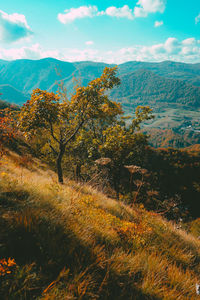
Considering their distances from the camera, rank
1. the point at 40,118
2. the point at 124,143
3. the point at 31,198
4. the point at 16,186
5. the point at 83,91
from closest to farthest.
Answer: the point at 31,198, the point at 16,186, the point at 40,118, the point at 83,91, the point at 124,143

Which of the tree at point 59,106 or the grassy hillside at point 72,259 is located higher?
the tree at point 59,106

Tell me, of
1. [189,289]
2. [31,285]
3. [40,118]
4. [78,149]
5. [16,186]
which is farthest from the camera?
[78,149]

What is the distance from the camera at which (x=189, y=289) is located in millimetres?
2791

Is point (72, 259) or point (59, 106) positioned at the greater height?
point (59, 106)

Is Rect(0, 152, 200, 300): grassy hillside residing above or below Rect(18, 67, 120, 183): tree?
below

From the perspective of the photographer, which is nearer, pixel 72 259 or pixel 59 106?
pixel 72 259

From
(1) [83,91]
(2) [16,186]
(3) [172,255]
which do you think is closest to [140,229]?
(3) [172,255]

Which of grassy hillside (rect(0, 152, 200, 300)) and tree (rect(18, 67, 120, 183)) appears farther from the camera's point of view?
tree (rect(18, 67, 120, 183))

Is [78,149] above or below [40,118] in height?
Result: below

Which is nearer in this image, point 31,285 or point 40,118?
point 31,285

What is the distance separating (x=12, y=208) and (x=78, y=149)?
10297 mm

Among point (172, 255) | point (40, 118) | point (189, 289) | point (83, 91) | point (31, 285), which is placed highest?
point (83, 91)

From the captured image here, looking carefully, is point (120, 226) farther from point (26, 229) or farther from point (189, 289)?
point (26, 229)

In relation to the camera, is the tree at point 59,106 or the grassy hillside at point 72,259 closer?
the grassy hillside at point 72,259
